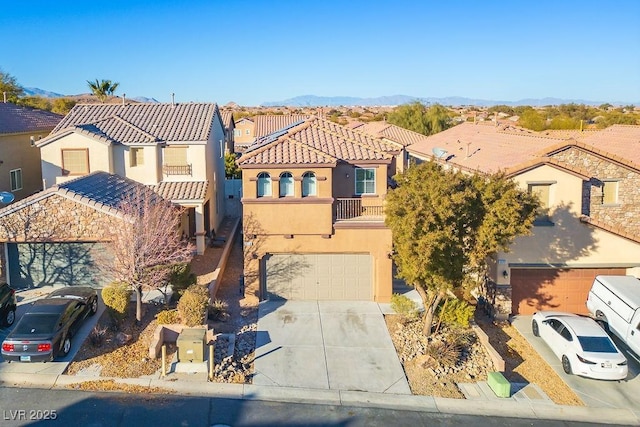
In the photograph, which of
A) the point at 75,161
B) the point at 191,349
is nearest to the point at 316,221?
the point at 191,349

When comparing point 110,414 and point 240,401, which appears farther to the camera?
point 240,401

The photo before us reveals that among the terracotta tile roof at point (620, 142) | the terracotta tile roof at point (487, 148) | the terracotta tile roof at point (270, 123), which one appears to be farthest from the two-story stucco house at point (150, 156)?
the terracotta tile roof at point (270, 123)

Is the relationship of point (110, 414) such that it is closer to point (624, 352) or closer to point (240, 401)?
point (240, 401)

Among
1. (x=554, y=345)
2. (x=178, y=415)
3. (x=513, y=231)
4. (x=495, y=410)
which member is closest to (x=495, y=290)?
(x=554, y=345)

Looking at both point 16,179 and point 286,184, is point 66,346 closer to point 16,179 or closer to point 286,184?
point 286,184

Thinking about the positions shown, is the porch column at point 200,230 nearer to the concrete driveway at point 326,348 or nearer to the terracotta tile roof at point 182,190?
the terracotta tile roof at point 182,190

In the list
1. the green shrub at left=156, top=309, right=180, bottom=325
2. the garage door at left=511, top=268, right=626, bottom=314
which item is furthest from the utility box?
the garage door at left=511, top=268, right=626, bottom=314
